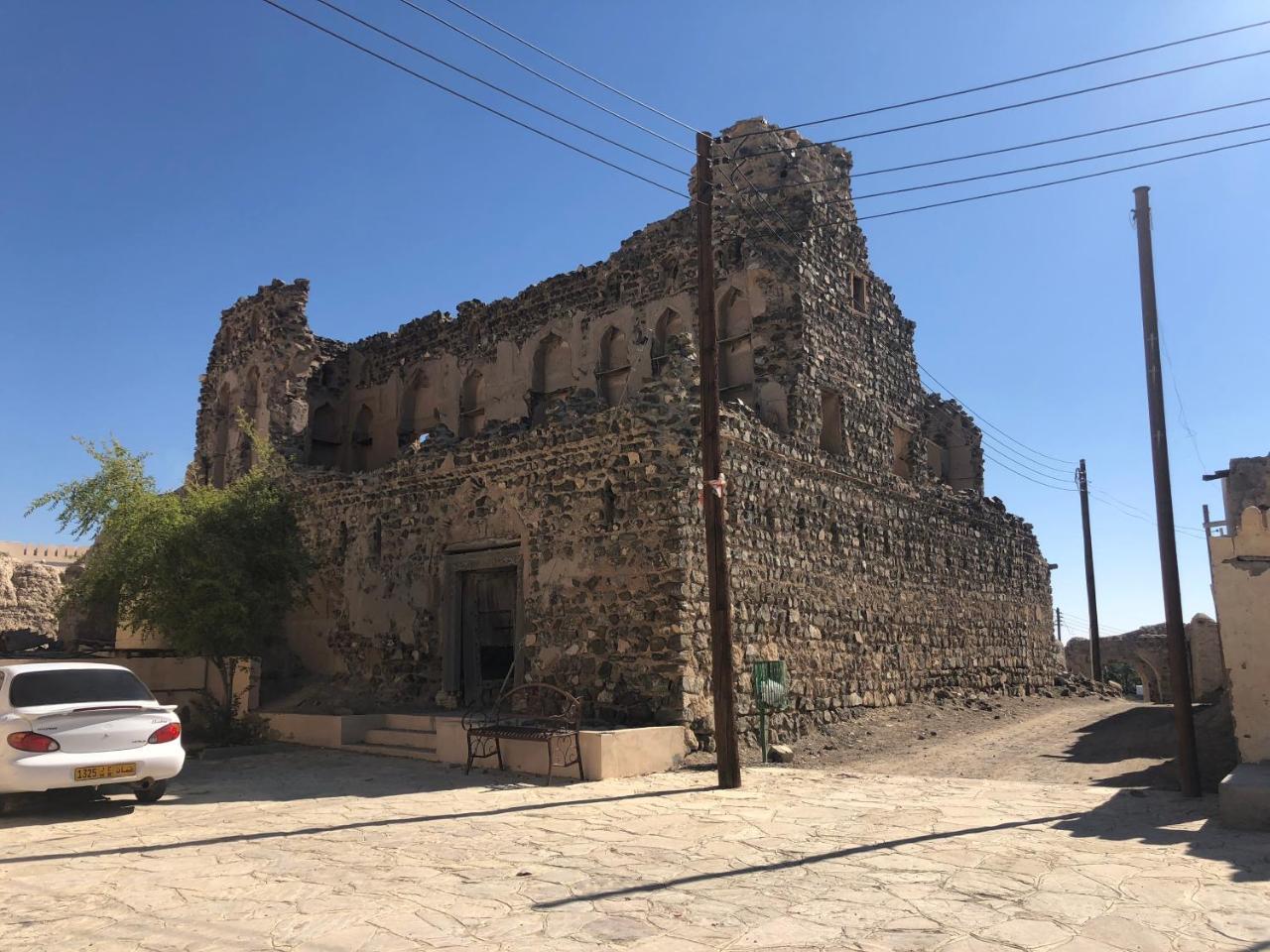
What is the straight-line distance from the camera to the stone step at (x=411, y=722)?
1363cm

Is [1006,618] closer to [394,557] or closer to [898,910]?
[394,557]

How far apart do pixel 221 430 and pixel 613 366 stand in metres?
11.0

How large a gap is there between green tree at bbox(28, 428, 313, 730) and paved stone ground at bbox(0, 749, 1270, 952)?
490 cm

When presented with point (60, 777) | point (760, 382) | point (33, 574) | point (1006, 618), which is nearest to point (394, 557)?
point (760, 382)

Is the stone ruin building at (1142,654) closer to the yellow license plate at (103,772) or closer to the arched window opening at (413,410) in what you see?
the arched window opening at (413,410)

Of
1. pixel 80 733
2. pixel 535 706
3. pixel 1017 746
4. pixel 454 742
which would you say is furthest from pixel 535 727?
pixel 1017 746

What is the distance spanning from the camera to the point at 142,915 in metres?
5.57

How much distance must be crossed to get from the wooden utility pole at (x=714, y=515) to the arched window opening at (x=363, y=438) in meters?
15.2

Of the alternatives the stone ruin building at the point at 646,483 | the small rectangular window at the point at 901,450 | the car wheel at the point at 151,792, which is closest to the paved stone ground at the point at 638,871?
the car wheel at the point at 151,792

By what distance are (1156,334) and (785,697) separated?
6534mm

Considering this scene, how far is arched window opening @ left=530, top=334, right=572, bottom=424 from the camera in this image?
20438 mm

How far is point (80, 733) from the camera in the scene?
8656 mm

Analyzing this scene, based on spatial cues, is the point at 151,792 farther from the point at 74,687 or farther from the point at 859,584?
the point at 859,584

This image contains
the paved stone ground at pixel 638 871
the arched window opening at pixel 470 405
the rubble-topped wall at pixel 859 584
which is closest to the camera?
the paved stone ground at pixel 638 871
